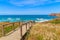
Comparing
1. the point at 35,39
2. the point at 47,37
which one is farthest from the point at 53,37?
the point at 35,39

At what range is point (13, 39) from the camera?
13750 mm

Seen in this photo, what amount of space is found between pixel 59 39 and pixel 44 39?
42.1 inches

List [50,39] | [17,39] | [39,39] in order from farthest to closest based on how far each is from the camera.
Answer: [17,39], [39,39], [50,39]

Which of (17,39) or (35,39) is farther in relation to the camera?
(17,39)

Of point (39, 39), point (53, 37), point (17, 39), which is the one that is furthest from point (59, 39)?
point (17, 39)

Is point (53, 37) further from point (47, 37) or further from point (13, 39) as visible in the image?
point (13, 39)

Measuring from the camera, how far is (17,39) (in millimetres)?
13680

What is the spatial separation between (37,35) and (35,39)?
23.8 inches

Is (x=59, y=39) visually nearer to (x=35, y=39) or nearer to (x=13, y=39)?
(x=35, y=39)

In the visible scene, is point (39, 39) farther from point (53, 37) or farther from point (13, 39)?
point (13, 39)

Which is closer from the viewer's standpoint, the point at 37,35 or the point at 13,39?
the point at 37,35

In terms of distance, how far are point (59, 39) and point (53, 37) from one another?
17.3 inches

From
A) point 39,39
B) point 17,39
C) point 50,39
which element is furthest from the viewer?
point 17,39

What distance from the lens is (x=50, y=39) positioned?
1093 centimetres
